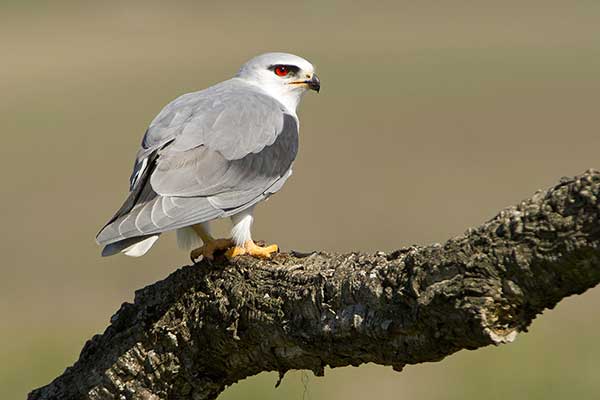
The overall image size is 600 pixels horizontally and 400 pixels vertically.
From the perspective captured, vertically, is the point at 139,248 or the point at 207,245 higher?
the point at 139,248

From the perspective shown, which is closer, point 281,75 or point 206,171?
point 206,171

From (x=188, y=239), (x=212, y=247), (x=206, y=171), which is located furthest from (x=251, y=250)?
(x=188, y=239)

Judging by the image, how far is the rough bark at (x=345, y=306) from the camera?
4.00 meters

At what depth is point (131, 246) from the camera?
5.86 metres

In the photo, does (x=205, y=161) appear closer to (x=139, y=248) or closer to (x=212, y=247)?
(x=212, y=247)

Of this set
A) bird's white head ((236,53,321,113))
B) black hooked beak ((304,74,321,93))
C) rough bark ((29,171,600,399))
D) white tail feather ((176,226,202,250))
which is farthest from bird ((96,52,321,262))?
black hooked beak ((304,74,321,93))

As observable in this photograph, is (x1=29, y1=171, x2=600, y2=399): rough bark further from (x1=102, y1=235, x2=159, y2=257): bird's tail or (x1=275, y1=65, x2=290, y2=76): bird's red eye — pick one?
(x1=275, y1=65, x2=290, y2=76): bird's red eye

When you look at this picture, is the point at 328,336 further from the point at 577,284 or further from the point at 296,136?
the point at 296,136

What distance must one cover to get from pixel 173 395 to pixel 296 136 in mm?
2139

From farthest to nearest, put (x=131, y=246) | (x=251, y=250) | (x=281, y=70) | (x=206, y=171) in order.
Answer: (x=281, y=70) → (x=206, y=171) → (x=251, y=250) → (x=131, y=246)

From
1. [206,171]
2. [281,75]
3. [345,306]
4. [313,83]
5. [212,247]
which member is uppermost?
[281,75]

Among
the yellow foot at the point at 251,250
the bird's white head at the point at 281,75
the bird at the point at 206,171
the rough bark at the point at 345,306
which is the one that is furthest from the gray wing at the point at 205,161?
the bird's white head at the point at 281,75

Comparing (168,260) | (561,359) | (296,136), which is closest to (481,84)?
(168,260)

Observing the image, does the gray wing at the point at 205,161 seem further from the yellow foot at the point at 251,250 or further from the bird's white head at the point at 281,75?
the bird's white head at the point at 281,75
